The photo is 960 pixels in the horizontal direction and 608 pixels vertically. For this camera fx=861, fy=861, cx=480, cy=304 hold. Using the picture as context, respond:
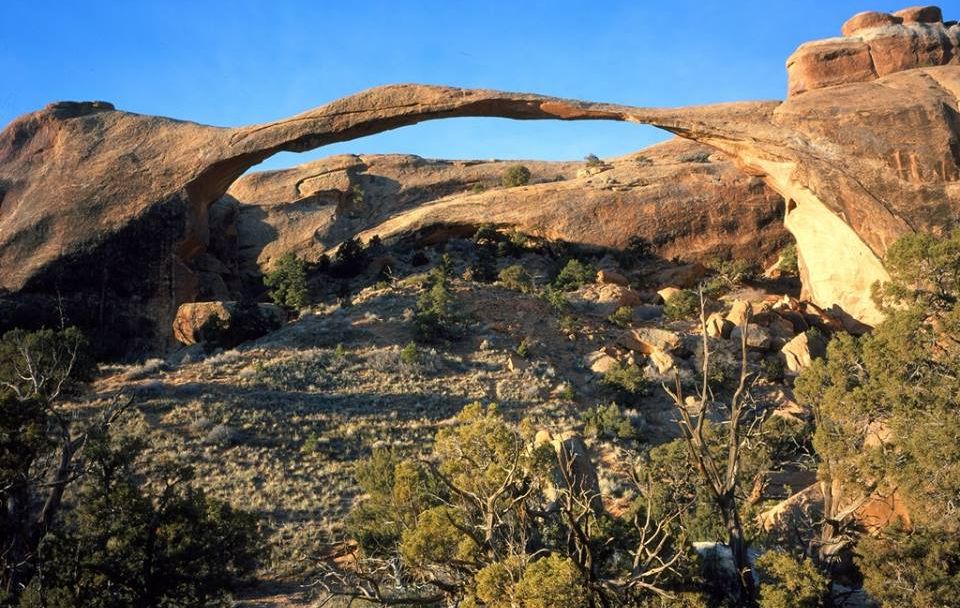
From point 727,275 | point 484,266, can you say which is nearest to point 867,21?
point 727,275

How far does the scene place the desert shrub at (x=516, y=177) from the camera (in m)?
38.2

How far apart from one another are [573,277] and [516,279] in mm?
1960

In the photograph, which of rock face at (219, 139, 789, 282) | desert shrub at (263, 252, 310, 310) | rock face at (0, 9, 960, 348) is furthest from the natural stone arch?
rock face at (219, 139, 789, 282)

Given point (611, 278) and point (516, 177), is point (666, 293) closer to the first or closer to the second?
point (611, 278)

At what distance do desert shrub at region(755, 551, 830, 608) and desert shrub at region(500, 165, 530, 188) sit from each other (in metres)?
29.3

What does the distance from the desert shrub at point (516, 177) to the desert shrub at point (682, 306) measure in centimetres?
1337

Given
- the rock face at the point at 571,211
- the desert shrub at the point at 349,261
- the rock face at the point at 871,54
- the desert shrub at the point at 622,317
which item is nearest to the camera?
the rock face at the point at 871,54

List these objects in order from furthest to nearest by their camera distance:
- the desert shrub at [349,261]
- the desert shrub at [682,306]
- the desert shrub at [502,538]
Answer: the desert shrub at [349,261] → the desert shrub at [682,306] → the desert shrub at [502,538]

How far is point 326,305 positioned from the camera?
28.1 meters

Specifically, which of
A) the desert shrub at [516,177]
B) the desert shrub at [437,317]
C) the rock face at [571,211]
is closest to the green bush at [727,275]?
the rock face at [571,211]

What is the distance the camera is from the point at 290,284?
29.3 m

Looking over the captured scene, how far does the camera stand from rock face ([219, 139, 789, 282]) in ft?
105

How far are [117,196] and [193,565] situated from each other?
584 inches

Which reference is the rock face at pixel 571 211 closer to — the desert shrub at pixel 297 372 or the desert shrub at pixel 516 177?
the desert shrub at pixel 516 177
